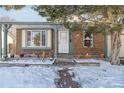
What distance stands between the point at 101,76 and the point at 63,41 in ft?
18.7

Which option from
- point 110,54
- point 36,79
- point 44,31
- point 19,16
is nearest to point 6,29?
point 19,16

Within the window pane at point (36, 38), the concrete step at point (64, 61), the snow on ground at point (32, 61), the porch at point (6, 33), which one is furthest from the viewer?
the window pane at point (36, 38)

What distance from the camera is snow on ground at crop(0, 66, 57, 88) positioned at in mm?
8414

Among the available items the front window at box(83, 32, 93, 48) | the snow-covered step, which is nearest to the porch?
the front window at box(83, 32, 93, 48)

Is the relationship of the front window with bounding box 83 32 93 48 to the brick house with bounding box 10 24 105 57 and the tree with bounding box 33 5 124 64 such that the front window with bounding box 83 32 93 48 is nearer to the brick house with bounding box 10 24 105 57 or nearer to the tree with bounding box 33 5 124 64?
the brick house with bounding box 10 24 105 57

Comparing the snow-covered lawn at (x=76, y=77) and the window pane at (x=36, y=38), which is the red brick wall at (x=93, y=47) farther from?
the window pane at (x=36, y=38)

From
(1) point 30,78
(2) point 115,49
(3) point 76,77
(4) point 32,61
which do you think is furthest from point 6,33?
(3) point 76,77

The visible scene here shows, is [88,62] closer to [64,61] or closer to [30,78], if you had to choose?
[64,61]

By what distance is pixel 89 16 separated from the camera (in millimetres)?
10219

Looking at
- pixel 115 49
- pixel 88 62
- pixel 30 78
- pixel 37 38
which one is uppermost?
pixel 37 38

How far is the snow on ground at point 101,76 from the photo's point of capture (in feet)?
27.9

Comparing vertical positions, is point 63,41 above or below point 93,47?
above

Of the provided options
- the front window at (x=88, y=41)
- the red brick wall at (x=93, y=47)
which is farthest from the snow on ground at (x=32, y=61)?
the front window at (x=88, y=41)

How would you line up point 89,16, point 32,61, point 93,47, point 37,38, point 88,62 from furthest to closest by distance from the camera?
point 37,38 → point 93,47 → point 32,61 → point 88,62 → point 89,16
